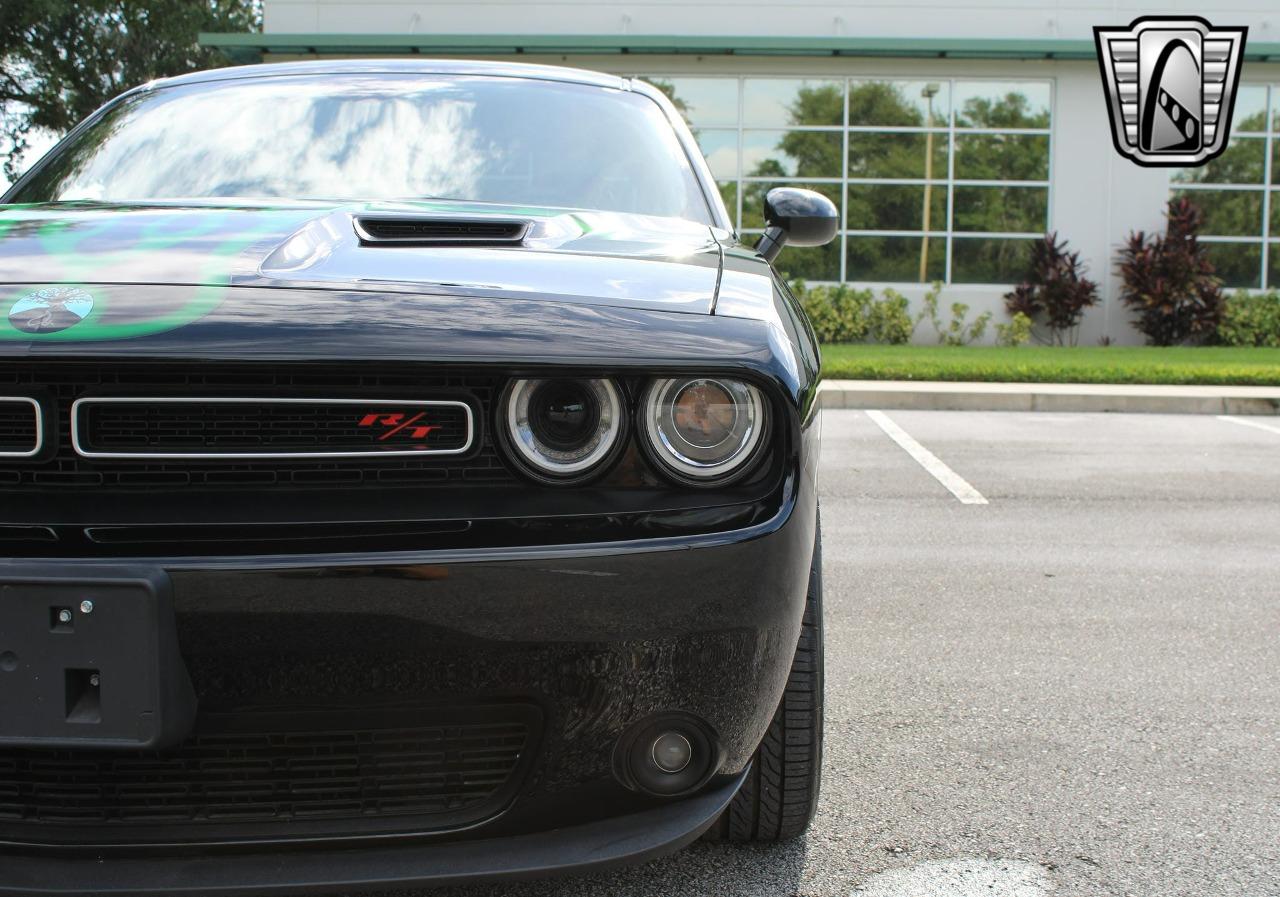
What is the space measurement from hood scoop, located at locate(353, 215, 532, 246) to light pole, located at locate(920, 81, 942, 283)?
53.2 feet

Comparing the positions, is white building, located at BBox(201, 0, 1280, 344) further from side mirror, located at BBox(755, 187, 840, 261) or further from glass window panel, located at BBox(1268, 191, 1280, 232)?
side mirror, located at BBox(755, 187, 840, 261)

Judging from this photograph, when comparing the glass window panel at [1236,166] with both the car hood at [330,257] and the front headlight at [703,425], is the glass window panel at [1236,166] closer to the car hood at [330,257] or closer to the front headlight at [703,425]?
the car hood at [330,257]

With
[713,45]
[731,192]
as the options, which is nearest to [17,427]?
[713,45]

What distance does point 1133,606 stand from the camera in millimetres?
4152

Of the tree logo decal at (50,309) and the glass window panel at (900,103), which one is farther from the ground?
the glass window panel at (900,103)

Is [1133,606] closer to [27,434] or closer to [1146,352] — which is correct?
[27,434]

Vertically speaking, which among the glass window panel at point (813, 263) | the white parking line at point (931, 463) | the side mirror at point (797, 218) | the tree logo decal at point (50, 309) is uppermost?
the glass window panel at point (813, 263)

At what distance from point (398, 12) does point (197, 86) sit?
1574cm

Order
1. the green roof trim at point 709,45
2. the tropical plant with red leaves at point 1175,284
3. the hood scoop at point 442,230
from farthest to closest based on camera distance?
the green roof trim at point 709,45
the tropical plant with red leaves at point 1175,284
the hood scoop at point 442,230

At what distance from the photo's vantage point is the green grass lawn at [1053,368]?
37.7ft

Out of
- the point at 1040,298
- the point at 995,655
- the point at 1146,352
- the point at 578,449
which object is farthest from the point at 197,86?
the point at 1040,298

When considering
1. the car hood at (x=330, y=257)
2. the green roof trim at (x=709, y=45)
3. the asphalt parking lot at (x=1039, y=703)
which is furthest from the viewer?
the green roof trim at (x=709, y=45)

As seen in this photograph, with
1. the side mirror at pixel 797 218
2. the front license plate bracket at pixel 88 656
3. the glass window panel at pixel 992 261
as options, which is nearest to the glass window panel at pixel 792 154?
the glass window panel at pixel 992 261

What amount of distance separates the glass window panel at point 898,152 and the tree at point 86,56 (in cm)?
1336
